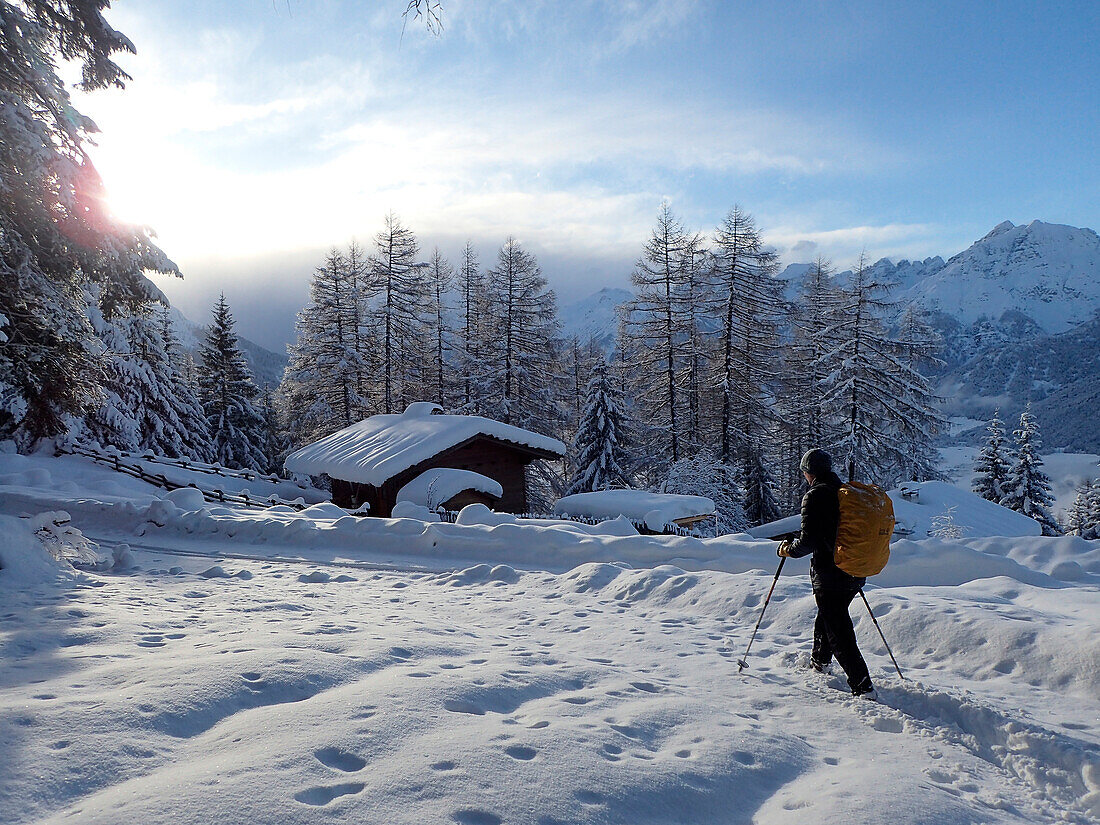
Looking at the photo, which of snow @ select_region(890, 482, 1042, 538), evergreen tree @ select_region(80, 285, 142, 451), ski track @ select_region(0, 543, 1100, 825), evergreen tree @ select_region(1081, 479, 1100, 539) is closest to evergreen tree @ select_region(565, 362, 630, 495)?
snow @ select_region(890, 482, 1042, 538)

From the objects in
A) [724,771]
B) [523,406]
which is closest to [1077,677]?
[724,771]

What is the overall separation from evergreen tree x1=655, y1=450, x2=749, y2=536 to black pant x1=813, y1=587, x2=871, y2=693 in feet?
70.1

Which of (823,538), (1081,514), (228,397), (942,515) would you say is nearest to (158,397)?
(228,397)

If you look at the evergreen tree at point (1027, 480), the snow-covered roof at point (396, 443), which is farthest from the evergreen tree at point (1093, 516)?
the snow-covered roof at point (396, 443)

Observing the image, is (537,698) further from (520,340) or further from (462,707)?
(520,340)

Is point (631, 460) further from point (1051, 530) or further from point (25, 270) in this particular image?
point (25, 270)

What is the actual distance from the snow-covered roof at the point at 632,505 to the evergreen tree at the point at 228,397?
2272 centimetres

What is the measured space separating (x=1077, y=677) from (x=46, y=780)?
6798 mm

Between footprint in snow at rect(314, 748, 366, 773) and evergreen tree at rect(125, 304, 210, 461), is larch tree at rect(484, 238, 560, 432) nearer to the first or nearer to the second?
evergreen tree at rect(125, 304, 210, 461)

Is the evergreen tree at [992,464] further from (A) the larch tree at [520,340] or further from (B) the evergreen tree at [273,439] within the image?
(B) the evergreen tree at [273,439]

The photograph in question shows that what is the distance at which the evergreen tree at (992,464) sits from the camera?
125 ft

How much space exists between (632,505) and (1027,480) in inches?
1217

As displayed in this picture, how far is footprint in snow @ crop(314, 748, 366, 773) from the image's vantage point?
9.81 ft

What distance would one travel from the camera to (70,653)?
457 cm
